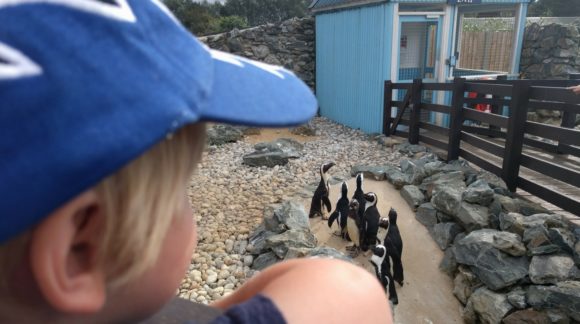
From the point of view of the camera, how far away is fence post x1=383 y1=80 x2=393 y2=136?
303 inches

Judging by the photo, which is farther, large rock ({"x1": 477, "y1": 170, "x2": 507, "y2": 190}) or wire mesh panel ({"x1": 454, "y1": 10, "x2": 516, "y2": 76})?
wire mesh panel ({"x1": 454, "y1": 10, "x2": 516, "y2": 76})

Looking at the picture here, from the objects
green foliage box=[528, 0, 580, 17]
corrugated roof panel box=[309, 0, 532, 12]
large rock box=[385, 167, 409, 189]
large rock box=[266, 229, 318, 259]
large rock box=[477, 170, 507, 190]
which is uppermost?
green foliage box=[528, 0, 580, 17]

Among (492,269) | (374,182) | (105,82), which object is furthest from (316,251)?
(105,82)

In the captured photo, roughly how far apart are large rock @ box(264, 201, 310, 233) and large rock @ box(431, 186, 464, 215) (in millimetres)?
1347

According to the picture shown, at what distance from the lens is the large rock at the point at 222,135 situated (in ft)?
25.9

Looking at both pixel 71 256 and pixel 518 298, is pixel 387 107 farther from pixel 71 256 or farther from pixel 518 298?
pixel 71 256

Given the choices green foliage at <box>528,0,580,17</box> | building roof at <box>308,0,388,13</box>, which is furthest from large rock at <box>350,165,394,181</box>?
green foliage at <box>528,0,580,17</box>

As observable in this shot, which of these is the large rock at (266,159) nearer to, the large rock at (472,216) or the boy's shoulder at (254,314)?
the large rock at (472,216)

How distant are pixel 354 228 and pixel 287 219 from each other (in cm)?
65

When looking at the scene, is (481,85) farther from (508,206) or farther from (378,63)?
(378,63)

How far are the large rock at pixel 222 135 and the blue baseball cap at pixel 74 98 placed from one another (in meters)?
7.47

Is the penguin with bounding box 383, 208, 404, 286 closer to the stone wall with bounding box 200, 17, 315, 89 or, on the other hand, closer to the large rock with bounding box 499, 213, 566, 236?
the large rock with bounding box 499, 213, 566, 236

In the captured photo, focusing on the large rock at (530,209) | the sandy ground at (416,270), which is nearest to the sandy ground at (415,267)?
the sandy ground at (416,270)

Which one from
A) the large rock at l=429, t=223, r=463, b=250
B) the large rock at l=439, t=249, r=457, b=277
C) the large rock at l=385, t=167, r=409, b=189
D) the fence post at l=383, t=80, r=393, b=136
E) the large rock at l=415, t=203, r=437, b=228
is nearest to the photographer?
the large rock at l=439, t=249, r=457, b=277
